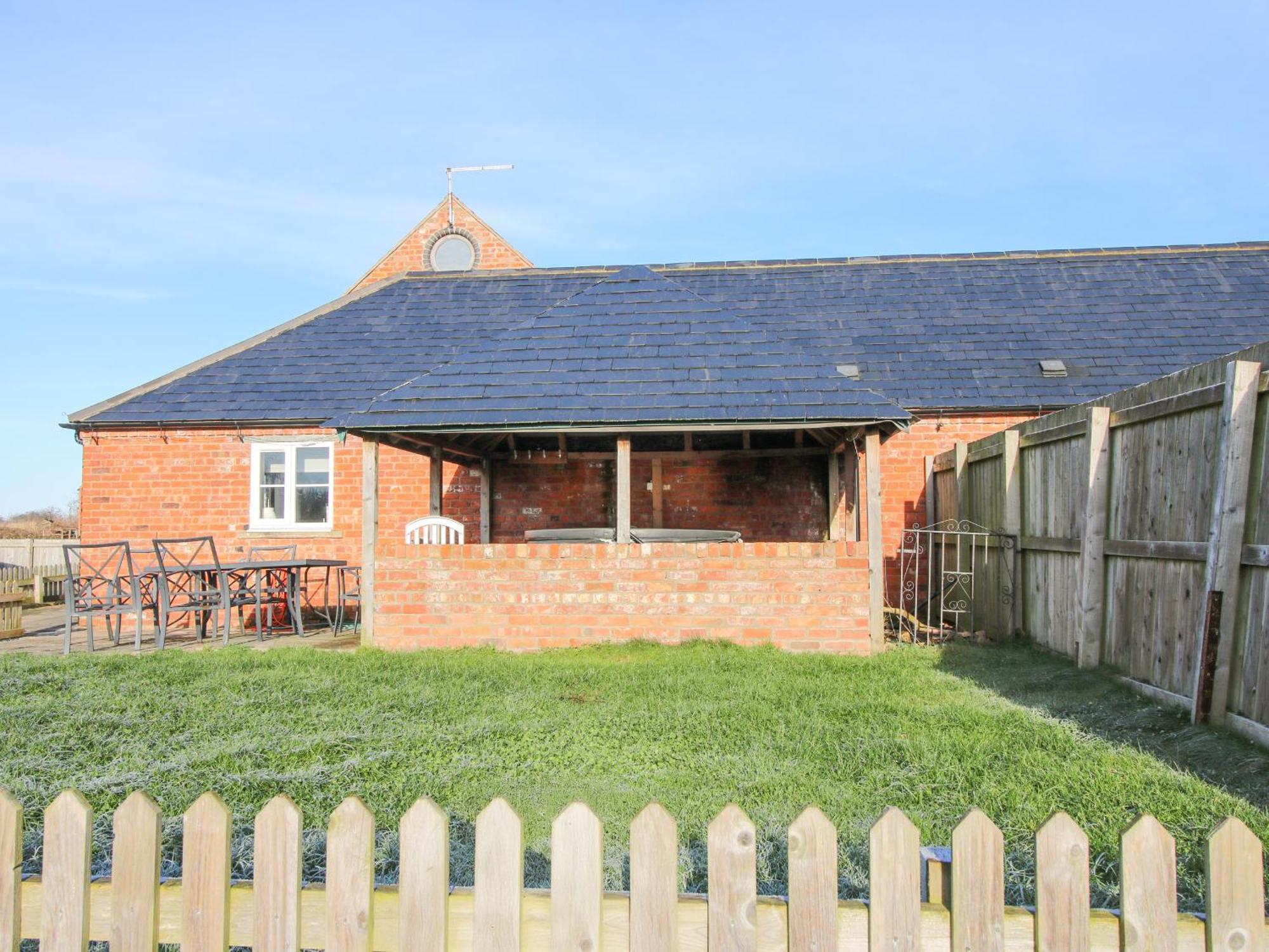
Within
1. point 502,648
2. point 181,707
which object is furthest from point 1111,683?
point 181,707

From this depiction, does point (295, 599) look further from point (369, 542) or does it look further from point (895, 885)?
point (895, 885)

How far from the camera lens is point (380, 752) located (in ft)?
18.2

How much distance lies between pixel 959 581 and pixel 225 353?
12.5 meters

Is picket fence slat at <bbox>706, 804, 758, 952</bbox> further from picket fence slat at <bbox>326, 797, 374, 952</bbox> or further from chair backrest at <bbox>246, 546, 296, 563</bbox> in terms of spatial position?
chair backrest at <bbox>246, 546, 296, 563</bbox>

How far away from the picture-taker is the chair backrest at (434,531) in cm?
1081

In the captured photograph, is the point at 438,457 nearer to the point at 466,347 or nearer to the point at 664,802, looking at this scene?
the point at 466,347

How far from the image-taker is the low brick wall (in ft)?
32.6

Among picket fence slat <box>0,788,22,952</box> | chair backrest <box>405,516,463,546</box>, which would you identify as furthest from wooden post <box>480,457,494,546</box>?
picket fence slat <box>0,788,22,952</box>

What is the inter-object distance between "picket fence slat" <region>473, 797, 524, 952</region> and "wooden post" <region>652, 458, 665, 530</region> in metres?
11.9

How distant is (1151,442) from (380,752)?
5802mm

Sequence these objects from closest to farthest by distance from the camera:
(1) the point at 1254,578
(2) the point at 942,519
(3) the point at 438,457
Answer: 1. (1) the point at 1254,578
2. (3) the point at 438,457
3. (2) the point at 942,519

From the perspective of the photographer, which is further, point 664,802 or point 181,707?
point 181,707

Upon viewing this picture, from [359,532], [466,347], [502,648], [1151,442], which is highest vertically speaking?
[466,347]

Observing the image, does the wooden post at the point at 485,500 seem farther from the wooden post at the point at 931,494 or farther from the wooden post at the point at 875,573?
the wooden post at the point at 931,494
